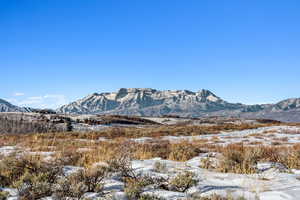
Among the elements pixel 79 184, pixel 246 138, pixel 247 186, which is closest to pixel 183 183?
pixel 247 186

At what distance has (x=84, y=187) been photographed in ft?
13.4

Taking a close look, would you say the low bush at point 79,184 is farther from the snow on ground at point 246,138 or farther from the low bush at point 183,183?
the snow on ground at point 246,138

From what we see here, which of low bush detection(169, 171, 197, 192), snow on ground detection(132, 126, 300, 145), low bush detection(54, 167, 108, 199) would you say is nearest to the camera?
low bush detection(54, 167, 108, 199)

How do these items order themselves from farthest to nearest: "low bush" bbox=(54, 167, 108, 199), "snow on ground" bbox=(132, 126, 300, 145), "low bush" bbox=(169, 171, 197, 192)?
"snow on ground" bbox=(132, 126, 300, 145), "low bush" bbox=(169, 171, 197, 192), "low bush" bbox=(54, 167, 108, 199)

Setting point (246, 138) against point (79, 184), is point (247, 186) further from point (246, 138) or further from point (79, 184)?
point (246, 138)

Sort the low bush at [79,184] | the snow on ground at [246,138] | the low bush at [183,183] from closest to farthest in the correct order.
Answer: the low bush at [79,184], the low bush at [183,183], the snow on ground at [246,138]

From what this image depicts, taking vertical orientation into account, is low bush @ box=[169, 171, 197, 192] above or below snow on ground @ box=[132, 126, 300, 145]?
above


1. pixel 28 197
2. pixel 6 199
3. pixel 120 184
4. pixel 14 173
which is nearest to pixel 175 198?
pixel 120 184

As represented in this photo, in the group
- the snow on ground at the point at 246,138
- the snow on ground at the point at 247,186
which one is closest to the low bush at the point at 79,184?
the snow on ground at the point at 247,186

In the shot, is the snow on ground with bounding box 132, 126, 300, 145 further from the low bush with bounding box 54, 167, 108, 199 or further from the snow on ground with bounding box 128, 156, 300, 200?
the low bush with bounding box 54, 167, 108, 199

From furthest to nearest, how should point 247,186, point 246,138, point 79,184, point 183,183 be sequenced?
point 246,138
point 247,186
point 183,183
point 79,184

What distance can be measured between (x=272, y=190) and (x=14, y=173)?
477cm

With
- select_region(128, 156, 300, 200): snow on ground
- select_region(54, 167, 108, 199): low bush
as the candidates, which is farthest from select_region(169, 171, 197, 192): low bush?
select_region(54, 167, 108, 199): low bush

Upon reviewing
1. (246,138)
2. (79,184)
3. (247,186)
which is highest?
(79,184)
